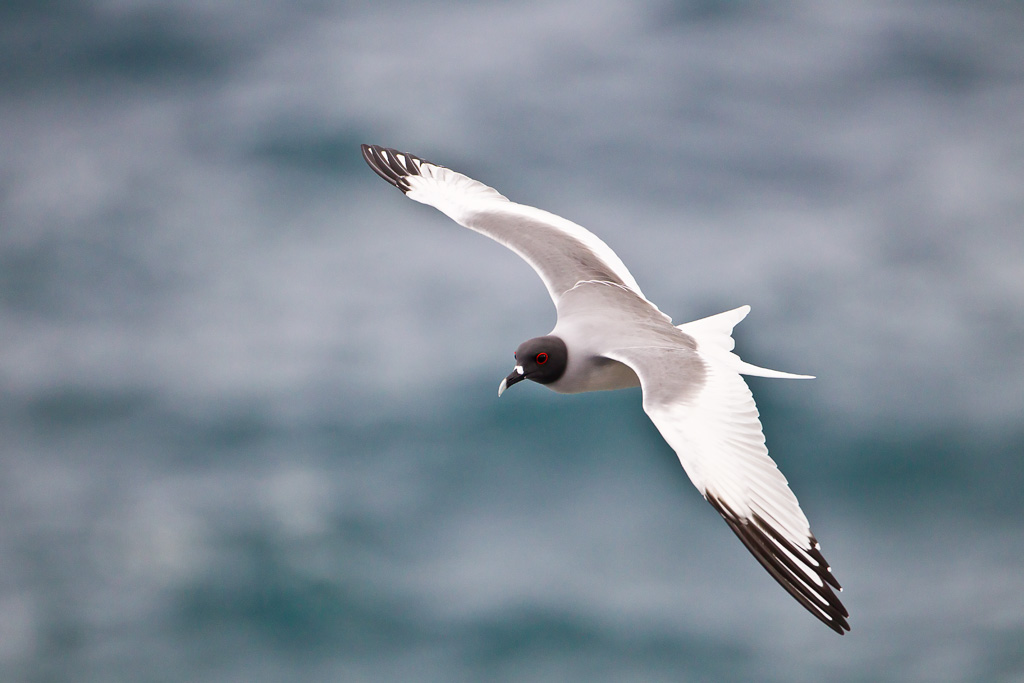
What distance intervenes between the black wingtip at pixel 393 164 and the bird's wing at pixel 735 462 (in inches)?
209

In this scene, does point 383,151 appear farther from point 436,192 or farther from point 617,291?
point 617,291

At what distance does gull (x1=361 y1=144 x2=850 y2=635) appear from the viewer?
7.45 m

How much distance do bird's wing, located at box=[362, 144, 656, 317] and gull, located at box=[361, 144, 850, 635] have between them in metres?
0.02

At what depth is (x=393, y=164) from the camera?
45.0 ft

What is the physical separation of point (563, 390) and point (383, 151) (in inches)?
221

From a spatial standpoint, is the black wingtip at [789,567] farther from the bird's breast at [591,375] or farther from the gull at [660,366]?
the bird's breast at [591,375]

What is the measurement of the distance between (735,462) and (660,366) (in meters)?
1.19

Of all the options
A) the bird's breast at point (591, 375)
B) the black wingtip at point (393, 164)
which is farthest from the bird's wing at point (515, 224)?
the bird's breast at point (591, 375)

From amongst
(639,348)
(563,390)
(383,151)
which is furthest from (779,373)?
(383,151)

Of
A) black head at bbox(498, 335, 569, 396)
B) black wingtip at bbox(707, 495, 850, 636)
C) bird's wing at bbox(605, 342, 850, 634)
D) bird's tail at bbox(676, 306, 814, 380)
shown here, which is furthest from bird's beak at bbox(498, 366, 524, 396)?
black wingtip at bbox(707, 495, 850, 636)

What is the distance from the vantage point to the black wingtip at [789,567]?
275 inches

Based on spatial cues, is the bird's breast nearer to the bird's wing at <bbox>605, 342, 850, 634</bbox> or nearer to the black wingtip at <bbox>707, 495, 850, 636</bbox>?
the bird's wing at <bbox>605, 342, 850, 634</bbox>

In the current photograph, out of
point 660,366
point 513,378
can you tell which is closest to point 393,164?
point 513,378

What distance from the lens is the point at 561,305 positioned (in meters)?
10.4
